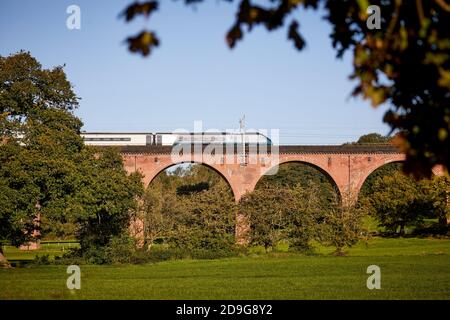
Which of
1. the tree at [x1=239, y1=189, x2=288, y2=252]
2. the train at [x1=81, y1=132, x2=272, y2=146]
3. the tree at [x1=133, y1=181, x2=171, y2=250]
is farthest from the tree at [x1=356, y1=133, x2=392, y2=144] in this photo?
the tree at [x1=133, y1=181, x2=171, y2=250]

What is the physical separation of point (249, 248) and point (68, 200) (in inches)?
473

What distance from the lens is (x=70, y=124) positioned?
97.4 ft

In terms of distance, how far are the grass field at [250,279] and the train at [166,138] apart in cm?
1760

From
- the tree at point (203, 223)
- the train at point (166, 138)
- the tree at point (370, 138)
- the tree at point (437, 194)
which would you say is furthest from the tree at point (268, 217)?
the tree at point (370, 138)

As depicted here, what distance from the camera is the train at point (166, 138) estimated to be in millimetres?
48969

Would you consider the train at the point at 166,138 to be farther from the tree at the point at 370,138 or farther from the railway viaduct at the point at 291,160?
the tree at the point at 370,138

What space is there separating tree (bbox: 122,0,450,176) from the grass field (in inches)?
415

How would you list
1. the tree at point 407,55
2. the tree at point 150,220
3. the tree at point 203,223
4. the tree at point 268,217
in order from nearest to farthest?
the tree at point 407,55, the tree at point 150,220, the tree at point 203,223, the tree at point 268,217

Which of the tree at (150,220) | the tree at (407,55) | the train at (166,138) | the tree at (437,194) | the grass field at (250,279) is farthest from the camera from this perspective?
the train at (166,138)

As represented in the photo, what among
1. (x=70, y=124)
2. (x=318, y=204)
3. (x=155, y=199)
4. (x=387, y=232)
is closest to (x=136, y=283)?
(x=70, y=124)

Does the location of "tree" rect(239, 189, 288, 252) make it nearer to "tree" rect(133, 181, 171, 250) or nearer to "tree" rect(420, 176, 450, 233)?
"tree" rect(133, 181, 171, 250)

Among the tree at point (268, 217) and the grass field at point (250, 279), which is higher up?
the tree at point (268, 217)
